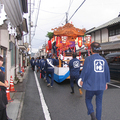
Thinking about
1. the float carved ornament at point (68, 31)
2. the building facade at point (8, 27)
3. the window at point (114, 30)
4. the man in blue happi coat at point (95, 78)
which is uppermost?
the window at point (114, 30)

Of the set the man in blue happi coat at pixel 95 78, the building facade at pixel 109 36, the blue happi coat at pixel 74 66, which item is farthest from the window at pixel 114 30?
the man in blue happi coat at pixel 95 78

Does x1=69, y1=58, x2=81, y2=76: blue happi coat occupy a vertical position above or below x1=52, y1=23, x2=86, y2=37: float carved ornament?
below

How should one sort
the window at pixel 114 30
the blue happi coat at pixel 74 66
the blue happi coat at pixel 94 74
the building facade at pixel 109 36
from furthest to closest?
the window at pixel 114 30, the building facade at pixel 109 36, the blue happi coat at pixel 74 66, the blue happi coat at pixel 94 74

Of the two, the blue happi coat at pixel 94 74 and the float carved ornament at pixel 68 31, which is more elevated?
the float carved ornament at pixel 68 31

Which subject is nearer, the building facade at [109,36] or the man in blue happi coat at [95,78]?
the man in blue happi coat at [95,78]

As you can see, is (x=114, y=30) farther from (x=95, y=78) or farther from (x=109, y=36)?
(x=95, y=78)

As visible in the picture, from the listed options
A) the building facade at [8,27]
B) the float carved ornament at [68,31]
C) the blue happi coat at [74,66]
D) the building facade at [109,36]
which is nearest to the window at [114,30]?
the building facade at [109,36]

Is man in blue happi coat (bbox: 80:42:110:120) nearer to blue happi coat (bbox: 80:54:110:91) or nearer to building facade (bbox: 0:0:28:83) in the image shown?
blue happi coat (bbox: 80:54:110:91)

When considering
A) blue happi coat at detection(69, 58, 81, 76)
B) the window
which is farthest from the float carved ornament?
the window

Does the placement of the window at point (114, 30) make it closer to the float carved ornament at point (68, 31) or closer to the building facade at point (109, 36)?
the building facade at point (109, 36)

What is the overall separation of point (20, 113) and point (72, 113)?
5.06 ft

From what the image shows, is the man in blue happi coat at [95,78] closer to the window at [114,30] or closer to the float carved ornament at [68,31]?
the float carved ornament at [68,31]

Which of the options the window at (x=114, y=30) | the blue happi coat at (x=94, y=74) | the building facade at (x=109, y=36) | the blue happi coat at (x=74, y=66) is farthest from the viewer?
the window at (x=114, y=30)

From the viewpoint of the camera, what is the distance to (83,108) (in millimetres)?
4254
